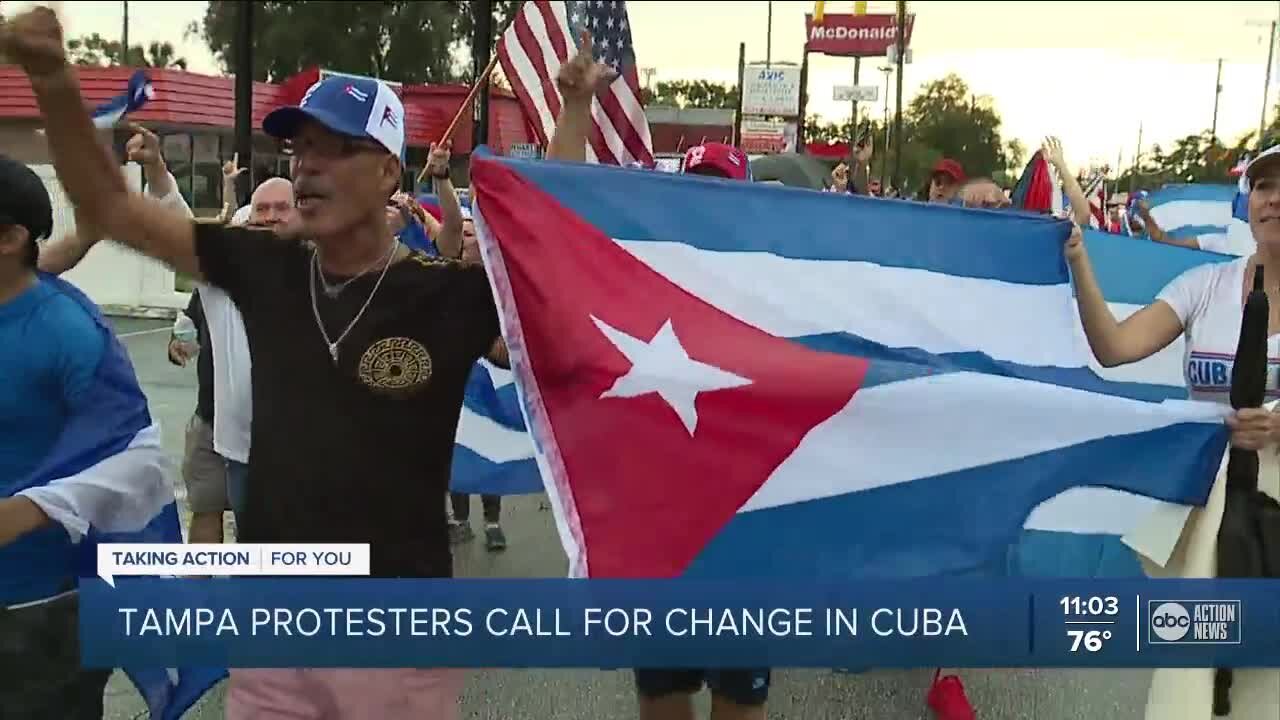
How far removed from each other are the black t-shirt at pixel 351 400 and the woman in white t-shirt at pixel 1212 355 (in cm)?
171

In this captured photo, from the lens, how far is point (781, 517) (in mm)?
3035

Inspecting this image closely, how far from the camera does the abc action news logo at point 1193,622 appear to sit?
9.52 ft

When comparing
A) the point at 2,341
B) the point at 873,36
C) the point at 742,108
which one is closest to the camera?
the point at 2,341

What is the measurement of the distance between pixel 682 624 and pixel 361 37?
4669cm

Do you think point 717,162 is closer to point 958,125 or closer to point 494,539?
point 494,539

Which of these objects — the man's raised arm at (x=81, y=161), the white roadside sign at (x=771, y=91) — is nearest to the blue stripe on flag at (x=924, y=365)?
the man's raised arm at (x=81, y=161)

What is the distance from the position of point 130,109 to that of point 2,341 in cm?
92

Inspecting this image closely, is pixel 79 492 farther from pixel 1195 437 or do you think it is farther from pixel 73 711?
pixel 1195 437

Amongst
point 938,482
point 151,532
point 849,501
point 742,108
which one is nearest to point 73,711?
point 151,532

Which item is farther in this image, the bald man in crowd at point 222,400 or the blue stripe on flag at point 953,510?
the bald man in crowd at point 222,400

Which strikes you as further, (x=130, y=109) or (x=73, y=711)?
(x=130, y=109)

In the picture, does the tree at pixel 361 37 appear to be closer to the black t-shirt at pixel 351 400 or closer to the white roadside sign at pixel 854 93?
the white roadside sign at pixel 854 93

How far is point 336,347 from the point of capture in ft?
8.57

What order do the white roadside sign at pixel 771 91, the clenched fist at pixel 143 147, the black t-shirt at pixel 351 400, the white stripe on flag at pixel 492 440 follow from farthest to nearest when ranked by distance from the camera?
the white roadside sign at pixel 771 91 → the white stripe on flag at pixel 492 440 → the clenched fist at pixel 143 147 → the black t-shirt at pixel 351 400
